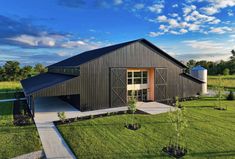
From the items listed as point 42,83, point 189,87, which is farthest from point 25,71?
point 189,87

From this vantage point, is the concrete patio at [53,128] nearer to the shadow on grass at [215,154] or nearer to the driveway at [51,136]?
the driveway at [51,136]

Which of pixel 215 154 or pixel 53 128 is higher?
pixel 53 128

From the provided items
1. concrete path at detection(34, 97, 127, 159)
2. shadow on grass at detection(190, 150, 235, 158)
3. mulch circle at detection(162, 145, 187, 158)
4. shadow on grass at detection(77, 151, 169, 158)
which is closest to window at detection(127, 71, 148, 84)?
concrete path at detection(34, 97, 127, 159)

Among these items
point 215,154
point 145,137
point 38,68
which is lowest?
point 215,154

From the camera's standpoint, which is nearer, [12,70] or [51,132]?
[51,132]

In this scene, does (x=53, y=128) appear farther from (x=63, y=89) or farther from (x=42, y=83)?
(x=42, y=83)

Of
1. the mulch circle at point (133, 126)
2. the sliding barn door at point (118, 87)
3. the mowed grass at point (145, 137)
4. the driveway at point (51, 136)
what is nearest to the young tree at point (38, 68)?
the driveway at point (51, 136)
